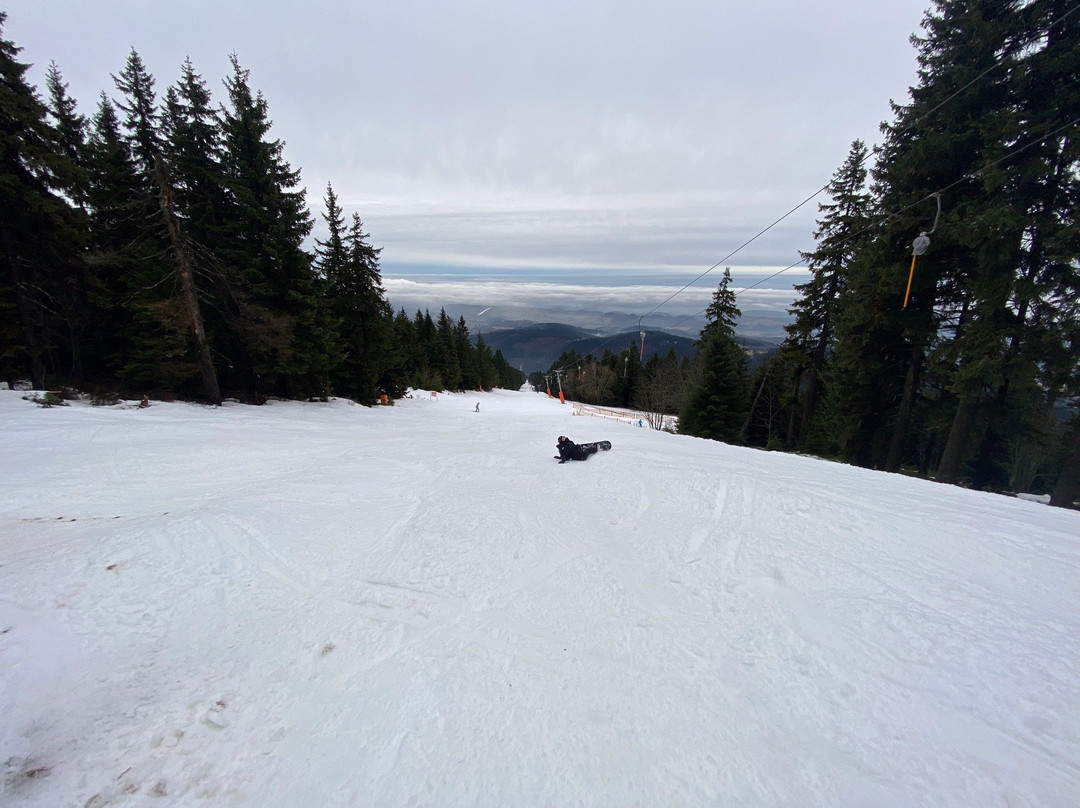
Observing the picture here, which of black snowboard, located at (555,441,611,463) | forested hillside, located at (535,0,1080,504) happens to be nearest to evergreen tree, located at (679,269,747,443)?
forested hillside, located at (535,0,1080,504)

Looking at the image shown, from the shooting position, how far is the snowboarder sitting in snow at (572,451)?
9.03 meters

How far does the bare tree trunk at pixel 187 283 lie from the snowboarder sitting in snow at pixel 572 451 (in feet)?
48.5

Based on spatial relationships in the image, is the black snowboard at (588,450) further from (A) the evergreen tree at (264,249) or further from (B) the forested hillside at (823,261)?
(A) the evergreen tree at (264,249)

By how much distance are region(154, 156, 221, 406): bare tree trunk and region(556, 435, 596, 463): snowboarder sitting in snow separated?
14793 millimetres

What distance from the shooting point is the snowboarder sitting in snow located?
903 cm

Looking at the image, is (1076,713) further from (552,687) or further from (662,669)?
(552,687)

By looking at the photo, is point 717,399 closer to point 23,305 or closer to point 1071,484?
point 1071,484

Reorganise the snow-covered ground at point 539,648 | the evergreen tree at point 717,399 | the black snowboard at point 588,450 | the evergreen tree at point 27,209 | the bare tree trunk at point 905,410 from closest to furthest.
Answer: the snow-covered ground at point 539,648 → the black snowboard at point 588,450 → the evergreen tree at point 27,209 → the bare tree trunk at point 905,410 → the evergreen tree at point 717,399

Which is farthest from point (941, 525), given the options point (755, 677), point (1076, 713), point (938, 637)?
point (755, 677)

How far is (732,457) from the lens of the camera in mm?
9164

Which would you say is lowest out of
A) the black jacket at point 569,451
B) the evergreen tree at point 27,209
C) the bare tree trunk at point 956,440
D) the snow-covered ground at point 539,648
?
the snow-covered ground at point 539,648

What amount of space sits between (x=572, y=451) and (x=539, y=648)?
5774 millimetres

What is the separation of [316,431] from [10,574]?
9.23 meters

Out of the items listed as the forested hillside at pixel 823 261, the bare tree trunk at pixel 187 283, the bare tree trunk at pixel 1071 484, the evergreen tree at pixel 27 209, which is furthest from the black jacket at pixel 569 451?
the evergreen tree at pixel 27 209
